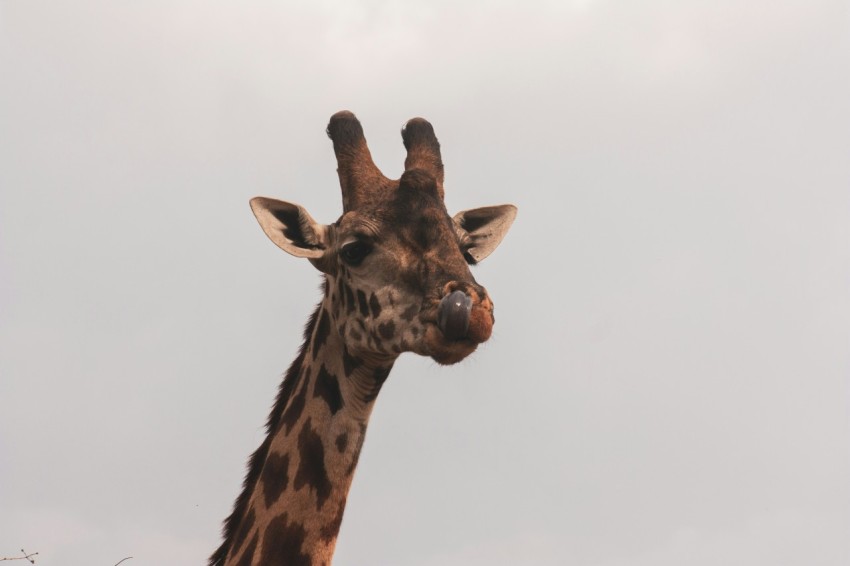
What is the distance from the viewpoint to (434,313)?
858 centimetres

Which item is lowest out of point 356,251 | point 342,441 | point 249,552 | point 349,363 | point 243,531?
point 249,552

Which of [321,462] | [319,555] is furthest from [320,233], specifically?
[319,555]

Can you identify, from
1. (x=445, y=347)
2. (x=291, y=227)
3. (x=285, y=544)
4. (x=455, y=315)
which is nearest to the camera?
(x=455, y=315)

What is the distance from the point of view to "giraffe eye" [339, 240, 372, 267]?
31.1 feet

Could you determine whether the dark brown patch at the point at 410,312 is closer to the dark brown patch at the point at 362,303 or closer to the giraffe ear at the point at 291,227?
the dark brown patch at the point at 362,303

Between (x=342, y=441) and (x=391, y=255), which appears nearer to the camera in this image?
(x=342, y=441)

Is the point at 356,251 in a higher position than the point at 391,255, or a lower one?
higher

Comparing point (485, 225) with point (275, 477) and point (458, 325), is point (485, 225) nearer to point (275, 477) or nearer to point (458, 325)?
point (458, 325)

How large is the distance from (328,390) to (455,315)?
5.53ft

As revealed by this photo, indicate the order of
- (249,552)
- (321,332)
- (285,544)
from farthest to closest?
1. (321,332)
2. (249,552)
3. (285,544)

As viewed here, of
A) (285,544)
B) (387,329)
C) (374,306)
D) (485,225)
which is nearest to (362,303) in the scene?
(374,306)

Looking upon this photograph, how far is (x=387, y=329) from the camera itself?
9.03 meters

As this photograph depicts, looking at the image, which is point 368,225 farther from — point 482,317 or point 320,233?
point 482,317

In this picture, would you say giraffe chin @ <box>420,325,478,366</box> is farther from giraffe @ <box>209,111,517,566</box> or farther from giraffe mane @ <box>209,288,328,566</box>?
giraffe mane @ <box>209,288,328,566</box>
